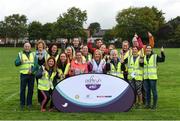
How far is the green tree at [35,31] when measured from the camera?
383 ft

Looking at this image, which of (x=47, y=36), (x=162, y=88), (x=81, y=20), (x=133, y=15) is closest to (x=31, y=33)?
(x=47, y=36)

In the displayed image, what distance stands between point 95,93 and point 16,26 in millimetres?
107491

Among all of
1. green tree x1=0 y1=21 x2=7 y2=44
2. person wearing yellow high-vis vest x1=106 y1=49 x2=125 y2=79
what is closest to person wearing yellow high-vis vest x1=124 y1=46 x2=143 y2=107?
person wearing yellow high-vis vest x1=106 y1=49 x2=125 y2=79

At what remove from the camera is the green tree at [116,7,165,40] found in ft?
365

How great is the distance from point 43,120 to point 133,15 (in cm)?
11361

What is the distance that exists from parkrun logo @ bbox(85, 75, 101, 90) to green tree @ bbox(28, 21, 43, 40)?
10596 cm

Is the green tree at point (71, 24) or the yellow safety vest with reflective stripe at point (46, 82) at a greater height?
the green tree at point (71, 24)

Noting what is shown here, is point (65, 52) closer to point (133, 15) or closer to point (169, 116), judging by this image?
point (169, 116)

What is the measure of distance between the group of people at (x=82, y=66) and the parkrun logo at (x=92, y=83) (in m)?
0.45

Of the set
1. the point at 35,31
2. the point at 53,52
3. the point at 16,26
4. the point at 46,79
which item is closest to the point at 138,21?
the point at 35,31

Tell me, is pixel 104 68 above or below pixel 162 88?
above

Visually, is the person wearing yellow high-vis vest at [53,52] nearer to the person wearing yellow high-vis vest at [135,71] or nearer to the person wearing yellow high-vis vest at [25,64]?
the person wearing yellow high-vis vest at [25,64]

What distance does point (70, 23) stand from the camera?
3912 inches

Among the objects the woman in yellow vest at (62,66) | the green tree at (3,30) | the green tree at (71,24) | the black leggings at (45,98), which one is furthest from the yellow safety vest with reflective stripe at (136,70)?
the green tree at (3,30)
